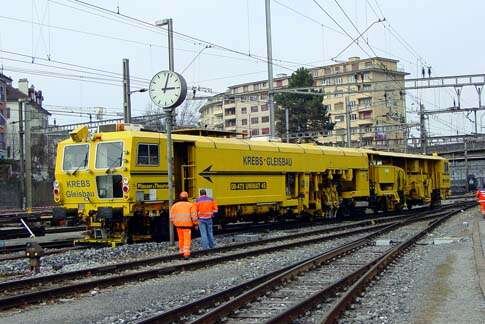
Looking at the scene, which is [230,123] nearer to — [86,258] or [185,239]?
[86,258]

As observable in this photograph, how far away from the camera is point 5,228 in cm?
2209

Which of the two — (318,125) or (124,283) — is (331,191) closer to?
(124,283)

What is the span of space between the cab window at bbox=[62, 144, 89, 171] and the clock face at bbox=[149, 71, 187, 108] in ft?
9.52

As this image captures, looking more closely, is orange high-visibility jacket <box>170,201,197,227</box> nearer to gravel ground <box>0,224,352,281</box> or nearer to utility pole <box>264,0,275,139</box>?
gravel ground <box>0,224,352,281</box>

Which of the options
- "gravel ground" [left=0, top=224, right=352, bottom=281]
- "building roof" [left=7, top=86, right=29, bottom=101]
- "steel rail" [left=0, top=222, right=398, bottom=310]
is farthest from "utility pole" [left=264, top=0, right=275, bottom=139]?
"building roof" [left=7, top=86, right=29, bottom=101]

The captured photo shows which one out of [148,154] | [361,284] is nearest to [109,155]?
[148,154]

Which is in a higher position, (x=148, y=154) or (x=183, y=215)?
(x=148, y=154)

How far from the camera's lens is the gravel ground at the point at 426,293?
26.7 feet

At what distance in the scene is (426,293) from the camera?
9.83 metres

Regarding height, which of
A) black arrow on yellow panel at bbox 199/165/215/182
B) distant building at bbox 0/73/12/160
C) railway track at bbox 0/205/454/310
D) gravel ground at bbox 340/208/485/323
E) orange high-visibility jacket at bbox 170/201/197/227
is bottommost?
gravel ground at bbox 340/208/485/323

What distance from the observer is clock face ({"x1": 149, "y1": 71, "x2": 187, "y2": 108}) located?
16391 mm

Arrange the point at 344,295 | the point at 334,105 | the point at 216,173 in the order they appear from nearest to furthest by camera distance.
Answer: the point at 344,295 → the point at 216,173 → the point at 334,105

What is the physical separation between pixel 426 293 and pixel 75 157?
1164 centimetres

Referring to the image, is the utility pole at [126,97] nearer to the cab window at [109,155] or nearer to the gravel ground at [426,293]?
the cab window at [109,155]
